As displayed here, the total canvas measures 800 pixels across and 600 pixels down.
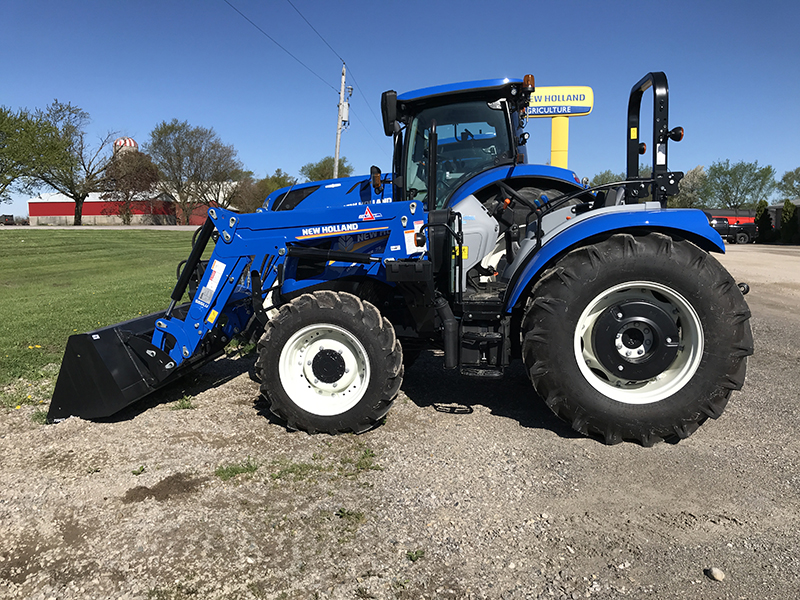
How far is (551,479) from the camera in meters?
3.19

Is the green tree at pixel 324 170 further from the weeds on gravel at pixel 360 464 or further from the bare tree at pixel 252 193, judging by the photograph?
the weeds on gravel at pixel 360 464

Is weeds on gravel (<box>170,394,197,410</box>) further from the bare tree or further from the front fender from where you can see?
the bare tree

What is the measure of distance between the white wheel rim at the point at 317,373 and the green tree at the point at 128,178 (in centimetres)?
5321

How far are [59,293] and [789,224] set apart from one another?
35294 mm

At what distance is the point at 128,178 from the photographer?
51125 mm

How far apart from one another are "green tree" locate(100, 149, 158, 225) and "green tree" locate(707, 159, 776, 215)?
189 ft

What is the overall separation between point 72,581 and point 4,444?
1907 millimetres

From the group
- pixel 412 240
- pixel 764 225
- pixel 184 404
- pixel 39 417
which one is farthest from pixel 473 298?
pixel 764 225

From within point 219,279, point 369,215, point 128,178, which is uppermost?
point 128,178

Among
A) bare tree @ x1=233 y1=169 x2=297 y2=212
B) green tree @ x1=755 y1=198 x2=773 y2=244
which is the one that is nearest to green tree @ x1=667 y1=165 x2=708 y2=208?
green tree @ x1=755 y1=198 x2=773 y2=244

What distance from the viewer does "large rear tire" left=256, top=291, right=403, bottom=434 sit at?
3738 millimetres

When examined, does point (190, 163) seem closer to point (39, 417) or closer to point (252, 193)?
point (252, 193)

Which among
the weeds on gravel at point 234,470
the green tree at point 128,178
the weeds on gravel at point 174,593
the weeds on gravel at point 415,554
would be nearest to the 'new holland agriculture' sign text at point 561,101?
the weeds on gravel at point 234,470

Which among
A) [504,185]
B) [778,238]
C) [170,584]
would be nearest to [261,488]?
[170,584]
